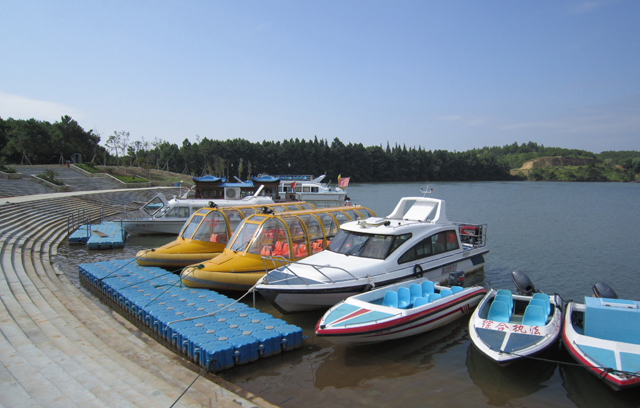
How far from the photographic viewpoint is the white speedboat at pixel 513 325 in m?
7.43

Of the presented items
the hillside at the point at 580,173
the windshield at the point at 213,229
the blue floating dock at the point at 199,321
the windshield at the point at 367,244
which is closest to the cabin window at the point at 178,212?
the windshield at the point at 213,229

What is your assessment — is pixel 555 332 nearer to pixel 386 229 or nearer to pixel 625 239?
pixel 386 229

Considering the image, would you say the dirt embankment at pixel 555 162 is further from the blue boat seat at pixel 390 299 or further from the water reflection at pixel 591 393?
the water reflection at pixel 591 393

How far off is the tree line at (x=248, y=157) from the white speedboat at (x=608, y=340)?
67.4 m

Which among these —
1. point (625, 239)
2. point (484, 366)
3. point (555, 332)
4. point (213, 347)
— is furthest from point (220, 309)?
point (625, 239)

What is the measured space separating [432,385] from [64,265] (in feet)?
48.9

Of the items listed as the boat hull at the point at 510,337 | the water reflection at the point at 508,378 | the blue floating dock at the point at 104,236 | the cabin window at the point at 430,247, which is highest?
the cabin window at the point at 430,247

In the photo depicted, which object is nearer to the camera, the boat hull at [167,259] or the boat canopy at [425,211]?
the boat hull at [167,259]

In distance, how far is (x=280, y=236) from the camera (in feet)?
40.2

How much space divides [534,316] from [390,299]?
3.26m

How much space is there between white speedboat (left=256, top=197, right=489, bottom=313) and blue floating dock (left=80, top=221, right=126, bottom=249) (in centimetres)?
1302

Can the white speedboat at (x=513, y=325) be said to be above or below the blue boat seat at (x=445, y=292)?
below

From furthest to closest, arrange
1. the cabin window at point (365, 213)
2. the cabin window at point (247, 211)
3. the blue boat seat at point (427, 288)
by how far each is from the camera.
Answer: the cabin window at point (365, 213), the cabin window at point (247, 211), the blue boat seat at point (427, 288)

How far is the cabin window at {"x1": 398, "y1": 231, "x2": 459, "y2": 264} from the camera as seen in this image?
11.6 meters
